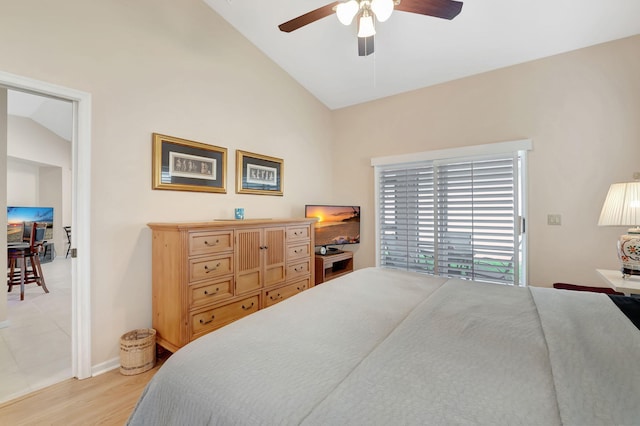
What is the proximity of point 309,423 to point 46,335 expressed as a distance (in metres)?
3.33

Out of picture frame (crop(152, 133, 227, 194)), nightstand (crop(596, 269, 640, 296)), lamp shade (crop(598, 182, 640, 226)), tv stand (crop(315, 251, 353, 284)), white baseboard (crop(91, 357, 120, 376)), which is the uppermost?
picture frame (crop(152, 133, 227, 194))

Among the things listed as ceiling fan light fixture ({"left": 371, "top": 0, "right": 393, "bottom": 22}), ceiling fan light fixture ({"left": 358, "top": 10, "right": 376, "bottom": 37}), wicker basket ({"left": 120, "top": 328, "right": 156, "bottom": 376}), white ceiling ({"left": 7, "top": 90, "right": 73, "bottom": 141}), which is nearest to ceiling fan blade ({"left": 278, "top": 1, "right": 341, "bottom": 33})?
ceiling fan light fixture ({"left": 358, "top": 10, "right": 376, "bottom": 37})

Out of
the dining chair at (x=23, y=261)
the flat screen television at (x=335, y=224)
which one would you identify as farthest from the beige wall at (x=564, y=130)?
the dining chair at (x=23, y=261)

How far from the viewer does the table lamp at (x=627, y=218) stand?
6.84 feet

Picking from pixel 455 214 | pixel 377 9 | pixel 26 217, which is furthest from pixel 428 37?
pixel 26 217

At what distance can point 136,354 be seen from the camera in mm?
2074

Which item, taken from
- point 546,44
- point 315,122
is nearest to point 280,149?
point 315,122

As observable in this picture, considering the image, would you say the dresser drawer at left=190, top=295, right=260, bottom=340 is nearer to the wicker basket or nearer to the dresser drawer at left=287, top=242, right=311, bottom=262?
the wicker basket

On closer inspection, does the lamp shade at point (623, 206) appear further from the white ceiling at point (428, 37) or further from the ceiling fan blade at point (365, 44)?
the ceiling fan blade at point (365, 44)

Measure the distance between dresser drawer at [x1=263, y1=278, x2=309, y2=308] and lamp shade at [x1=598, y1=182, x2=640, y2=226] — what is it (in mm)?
2714

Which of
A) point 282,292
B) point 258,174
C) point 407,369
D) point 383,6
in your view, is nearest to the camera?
point 407,369

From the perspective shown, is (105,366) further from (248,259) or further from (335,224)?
(335,224)

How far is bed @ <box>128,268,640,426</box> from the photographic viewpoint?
25.9 inches

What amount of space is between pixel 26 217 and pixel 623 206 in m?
9.46
